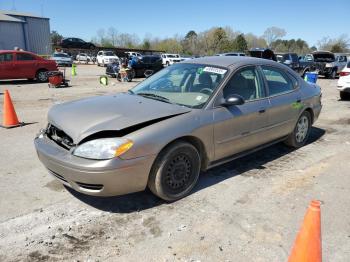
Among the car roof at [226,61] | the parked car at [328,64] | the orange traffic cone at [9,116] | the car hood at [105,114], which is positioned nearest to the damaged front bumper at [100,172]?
the car hood at [105,114]

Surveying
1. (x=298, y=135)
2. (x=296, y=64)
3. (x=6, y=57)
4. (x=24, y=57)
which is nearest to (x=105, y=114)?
(x=298, y=135)

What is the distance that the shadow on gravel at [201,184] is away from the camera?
3.82 meters

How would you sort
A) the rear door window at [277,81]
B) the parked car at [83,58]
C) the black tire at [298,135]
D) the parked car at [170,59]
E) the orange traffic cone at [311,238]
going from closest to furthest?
the orange traffic cone at [311,238]
the rear door window at [277,81]
the black tire at [298,135]
the parked car at [170,59]
the parked car at [83,58]

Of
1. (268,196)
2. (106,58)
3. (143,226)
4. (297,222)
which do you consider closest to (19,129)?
(143,226)

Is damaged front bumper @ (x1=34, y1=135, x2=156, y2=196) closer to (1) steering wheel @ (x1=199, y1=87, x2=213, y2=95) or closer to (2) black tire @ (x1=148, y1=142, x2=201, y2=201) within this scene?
(2) black tire @ (x1=148, y1=142, x2=201, y2=201)

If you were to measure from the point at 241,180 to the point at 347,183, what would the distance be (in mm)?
1441

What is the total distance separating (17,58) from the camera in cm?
1694

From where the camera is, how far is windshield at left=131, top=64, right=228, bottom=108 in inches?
168

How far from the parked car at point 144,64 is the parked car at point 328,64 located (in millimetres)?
11101

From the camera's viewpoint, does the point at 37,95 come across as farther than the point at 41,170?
Yes

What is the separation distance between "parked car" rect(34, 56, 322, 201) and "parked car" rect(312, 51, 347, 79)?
19.4 metres

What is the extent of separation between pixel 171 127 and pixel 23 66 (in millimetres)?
16014

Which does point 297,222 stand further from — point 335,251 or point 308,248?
point 308,248

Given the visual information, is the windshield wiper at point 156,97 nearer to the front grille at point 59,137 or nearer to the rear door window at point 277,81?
the front grille at point 59,137
